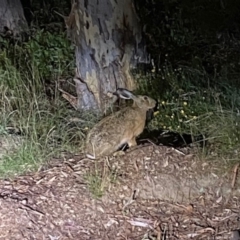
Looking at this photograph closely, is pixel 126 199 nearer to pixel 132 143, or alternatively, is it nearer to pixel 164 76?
pixel 132 143

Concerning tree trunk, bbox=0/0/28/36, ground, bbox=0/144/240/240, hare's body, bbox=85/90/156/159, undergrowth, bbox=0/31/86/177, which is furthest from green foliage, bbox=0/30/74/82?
ground, bbox=0/144/240/240

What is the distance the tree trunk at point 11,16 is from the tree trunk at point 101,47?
2.63 m

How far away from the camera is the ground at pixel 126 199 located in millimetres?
5254

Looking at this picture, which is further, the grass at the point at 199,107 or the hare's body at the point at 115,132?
the grass at the point at 199,107

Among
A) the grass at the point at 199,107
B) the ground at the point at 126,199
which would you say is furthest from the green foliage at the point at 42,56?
the ground at the point at 126,199

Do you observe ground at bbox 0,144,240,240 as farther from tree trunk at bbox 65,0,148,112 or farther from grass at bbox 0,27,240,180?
tree trunk at bbox 65,0,148,112

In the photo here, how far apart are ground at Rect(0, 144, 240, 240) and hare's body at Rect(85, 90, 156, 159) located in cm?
10

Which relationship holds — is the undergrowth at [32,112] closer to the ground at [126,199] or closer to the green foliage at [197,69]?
the ground at [126,199]

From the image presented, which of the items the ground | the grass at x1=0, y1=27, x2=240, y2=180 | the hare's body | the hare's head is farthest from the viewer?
the hare's head

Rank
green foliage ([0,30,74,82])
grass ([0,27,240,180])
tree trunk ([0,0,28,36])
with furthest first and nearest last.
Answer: tree trunk ([0,0,28,36]) < green foliage ([0,30,74,82]) < grass ([0,27,240,180])

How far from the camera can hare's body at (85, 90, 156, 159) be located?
611 cm

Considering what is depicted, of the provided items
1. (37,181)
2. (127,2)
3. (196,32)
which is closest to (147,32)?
(196,32)

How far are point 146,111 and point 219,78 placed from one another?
1327 millimetres

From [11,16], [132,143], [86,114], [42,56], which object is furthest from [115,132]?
[11,16]
